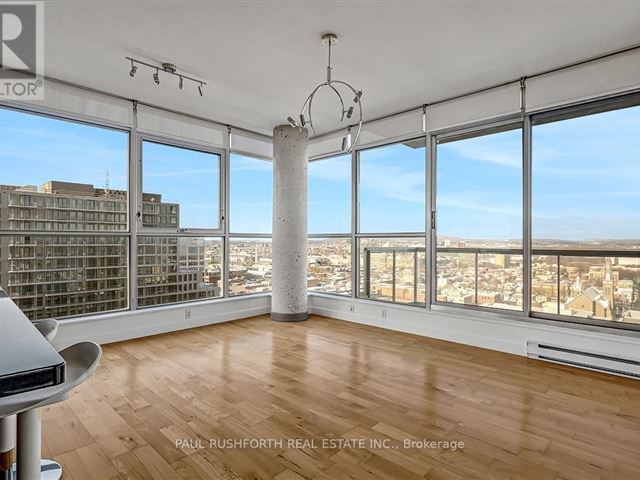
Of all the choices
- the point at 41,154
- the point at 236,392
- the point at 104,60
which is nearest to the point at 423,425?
the point at 236,392

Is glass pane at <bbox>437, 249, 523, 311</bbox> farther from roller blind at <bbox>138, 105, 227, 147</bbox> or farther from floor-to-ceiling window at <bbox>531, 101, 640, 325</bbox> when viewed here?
roller blind at <bbox>138, 105, 227, 147</bbox>

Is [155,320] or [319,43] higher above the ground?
[319,43]

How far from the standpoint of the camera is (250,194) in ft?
18.4

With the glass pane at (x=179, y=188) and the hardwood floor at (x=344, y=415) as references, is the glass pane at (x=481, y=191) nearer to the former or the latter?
the hardwood floor at (x=344, y=415)

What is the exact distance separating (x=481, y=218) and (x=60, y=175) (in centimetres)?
462

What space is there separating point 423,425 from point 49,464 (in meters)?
2.04

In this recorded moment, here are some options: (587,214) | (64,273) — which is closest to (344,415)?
(587,214)

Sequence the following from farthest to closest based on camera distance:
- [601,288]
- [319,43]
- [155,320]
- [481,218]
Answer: [155,320], [481,218], [601,288], [319,43]

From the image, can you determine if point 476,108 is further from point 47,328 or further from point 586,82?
point 47,328

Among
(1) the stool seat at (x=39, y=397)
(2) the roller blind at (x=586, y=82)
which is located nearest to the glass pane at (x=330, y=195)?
(2) the roller blind at (x=586, y=82)

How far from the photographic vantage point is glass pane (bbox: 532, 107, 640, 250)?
321cm

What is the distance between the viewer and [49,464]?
5.94ft

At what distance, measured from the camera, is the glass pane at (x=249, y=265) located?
17.7 ft

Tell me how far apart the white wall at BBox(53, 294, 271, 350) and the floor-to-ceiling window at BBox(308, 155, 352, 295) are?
3.20 feet
